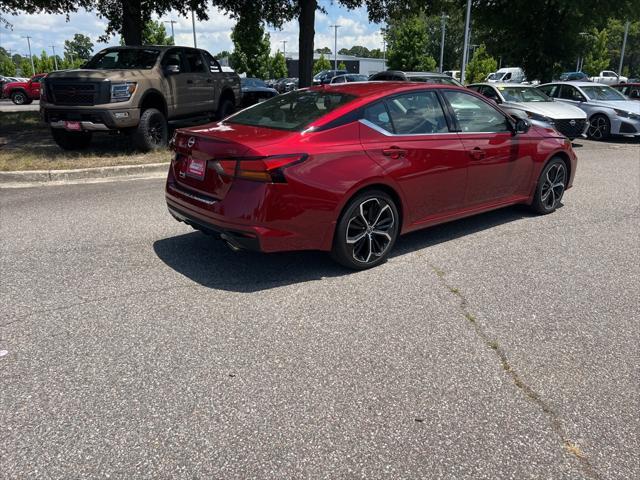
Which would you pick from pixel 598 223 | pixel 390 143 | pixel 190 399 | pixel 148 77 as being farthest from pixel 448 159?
pixel 148 77

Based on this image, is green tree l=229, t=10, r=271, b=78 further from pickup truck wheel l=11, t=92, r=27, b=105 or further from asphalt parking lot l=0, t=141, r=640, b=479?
asphalt parking lot l=0, t=141, r=640, b=479

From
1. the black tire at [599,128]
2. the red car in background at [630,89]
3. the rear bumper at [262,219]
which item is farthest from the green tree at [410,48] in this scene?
the rear bumper at [262,219]

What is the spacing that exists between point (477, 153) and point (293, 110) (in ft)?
6.11

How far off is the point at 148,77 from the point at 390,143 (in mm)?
6701

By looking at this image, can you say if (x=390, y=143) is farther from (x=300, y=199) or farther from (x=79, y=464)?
(x=79, y=464)

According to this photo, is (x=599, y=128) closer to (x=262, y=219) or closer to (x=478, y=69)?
(x=262, y=219)

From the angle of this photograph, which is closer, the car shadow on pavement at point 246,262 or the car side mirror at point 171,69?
the car shadow on pavement at point 246,262

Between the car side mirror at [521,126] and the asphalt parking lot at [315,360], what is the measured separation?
3.98ft

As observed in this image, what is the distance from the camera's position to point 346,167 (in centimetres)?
430

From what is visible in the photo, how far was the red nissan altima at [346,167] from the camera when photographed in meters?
4.08

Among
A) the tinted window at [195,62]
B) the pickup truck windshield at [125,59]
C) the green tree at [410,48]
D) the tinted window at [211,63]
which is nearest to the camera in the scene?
the pickup truck windshield at [125,59]

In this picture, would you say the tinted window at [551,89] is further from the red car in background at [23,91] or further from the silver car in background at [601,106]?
the red car in background at [23,91]

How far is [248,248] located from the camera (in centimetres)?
412

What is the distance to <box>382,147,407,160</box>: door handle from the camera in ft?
15.0
